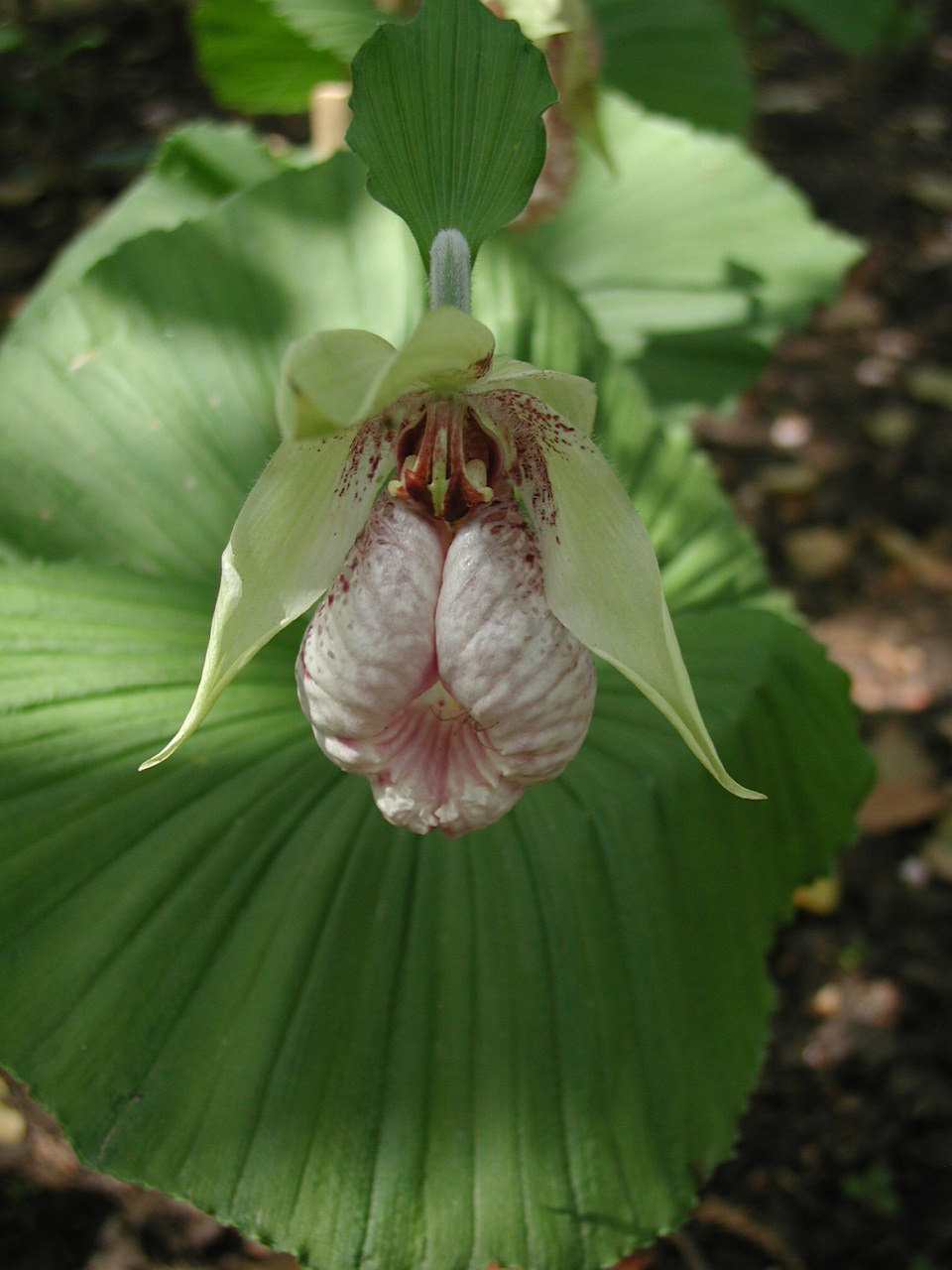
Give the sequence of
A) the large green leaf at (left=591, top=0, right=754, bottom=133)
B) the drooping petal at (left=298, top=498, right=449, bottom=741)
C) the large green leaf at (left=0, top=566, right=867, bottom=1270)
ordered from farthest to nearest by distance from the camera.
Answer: the large green leaf at (left=591, top=0, right=754, bottom=133) → the large green leaf at (left=0, top=566, right=867, bottom=1270) → the drooping petal at (left=298, top=498, right=449, bottom=741)

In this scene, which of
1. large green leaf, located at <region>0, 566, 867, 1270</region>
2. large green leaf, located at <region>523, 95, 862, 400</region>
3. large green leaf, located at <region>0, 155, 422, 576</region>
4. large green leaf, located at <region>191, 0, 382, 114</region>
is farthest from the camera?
large green leaf, located at <region>523, 95, 862, 400</region>

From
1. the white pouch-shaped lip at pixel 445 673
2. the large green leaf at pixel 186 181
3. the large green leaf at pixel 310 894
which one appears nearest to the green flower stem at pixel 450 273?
the white pouch-shaped lip at pixel 445 673

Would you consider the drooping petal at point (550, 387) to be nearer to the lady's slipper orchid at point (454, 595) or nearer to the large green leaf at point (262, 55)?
the lady's slipper orchid at point (454, 595)

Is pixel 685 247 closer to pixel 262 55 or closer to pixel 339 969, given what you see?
pixel 262 55

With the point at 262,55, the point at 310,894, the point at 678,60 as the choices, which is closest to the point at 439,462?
the point at 310,894

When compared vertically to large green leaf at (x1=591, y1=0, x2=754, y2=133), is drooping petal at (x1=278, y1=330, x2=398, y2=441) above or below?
above

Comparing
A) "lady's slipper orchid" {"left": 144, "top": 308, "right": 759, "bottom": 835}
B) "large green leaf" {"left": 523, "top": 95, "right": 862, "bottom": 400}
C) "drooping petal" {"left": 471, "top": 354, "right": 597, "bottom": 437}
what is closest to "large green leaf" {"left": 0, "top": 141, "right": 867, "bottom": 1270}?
"lady's slipper orchid" {"left": 144, "top": 308, "right": 759, "bottom": 835}

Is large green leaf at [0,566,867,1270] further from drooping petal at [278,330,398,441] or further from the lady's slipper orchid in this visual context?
drooping petal at [278,330,398,441]
